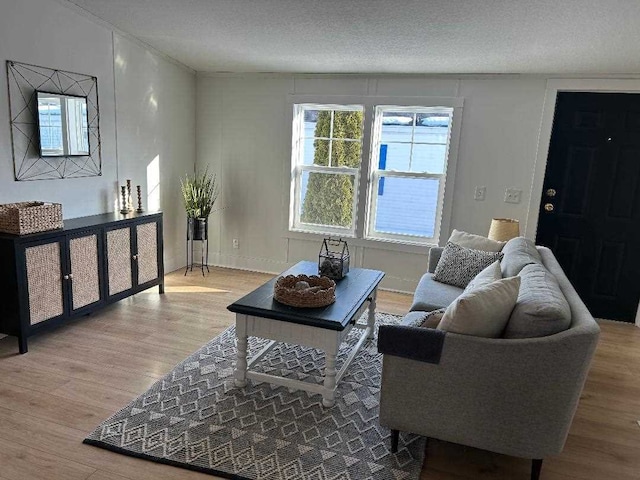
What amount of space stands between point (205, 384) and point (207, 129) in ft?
10.6

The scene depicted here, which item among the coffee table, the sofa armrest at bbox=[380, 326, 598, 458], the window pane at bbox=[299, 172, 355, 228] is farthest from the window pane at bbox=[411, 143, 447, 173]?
the sofa armrest at bbox=[380, 326, 598, 458]

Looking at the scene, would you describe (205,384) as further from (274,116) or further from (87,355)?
(274,116)

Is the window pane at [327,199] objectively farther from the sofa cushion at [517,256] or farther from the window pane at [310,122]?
the sofa cushion at [517,256]

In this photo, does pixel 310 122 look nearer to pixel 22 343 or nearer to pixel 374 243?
pixel 374 243

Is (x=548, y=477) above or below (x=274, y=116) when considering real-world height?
below

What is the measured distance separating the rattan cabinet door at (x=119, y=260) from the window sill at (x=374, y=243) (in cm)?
171

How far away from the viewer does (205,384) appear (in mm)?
2703

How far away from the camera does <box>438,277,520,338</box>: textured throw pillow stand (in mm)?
1931

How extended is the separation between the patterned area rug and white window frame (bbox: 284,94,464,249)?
1.96 meters

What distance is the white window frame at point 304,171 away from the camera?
15.4ft

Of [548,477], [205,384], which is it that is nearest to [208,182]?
[205,384]

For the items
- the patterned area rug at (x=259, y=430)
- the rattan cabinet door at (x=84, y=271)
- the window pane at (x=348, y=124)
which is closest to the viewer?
the patterned area rug at (x=259, y=430)

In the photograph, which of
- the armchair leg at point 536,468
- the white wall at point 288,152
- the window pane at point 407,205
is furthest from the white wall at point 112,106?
the armchair leg at point 536,468

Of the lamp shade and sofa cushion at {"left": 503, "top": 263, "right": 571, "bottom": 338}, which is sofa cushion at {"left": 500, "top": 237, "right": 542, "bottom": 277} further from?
sofa cushion at {"left": 503, "top": 263, "right": 571, "bottom": 338}
